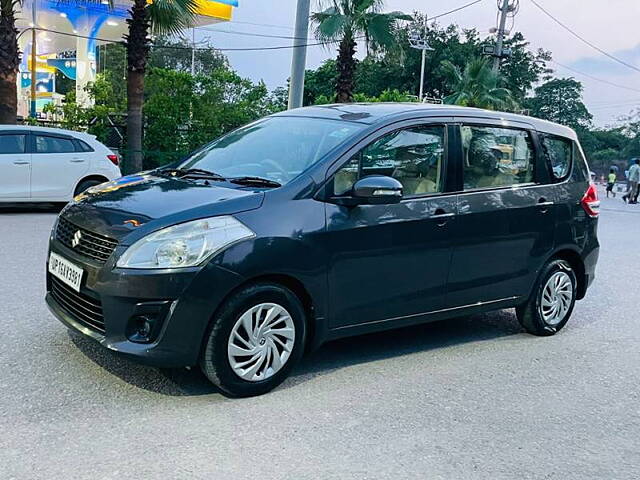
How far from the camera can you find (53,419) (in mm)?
3732

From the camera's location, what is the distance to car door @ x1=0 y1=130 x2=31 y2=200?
11.9 m

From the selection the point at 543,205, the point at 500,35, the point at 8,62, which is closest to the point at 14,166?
the point at 8,62

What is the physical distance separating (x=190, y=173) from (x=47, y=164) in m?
8.22

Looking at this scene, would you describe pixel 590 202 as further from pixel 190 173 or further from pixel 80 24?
pixel 80 24

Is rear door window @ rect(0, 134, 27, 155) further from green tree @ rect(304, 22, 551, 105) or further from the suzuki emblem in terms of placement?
green tree @ rect(304, 22, 551, 105)

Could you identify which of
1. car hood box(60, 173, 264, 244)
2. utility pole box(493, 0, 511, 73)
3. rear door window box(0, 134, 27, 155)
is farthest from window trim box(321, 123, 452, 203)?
utility pole box(493, 0, 511, 73)

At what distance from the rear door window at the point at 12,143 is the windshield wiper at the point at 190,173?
7785 millimetres

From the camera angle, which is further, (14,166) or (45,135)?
(45,135)

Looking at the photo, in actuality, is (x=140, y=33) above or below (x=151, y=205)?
above

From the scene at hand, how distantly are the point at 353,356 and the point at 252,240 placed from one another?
1522 mm

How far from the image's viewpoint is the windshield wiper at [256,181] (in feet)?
14.6

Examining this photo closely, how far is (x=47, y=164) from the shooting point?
40.3 feet

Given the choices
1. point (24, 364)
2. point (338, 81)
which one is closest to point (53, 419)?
point (24, 364)

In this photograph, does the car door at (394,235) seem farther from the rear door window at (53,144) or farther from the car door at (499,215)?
the rear door window at (53,144)
